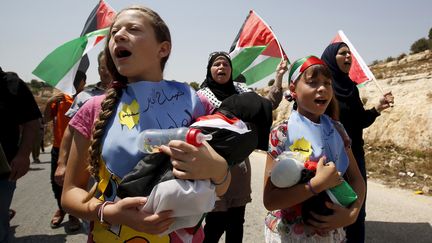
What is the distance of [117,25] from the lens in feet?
5.25

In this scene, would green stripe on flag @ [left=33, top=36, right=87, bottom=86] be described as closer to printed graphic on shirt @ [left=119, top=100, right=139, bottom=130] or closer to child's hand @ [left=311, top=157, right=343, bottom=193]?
printed graphic on shirt @ [left=119, top=100, right=139, bottom=130]

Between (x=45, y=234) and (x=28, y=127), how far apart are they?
6.24 feet

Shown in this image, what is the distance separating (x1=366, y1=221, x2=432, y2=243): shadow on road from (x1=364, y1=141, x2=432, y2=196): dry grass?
247 cm

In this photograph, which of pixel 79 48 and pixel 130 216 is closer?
pixel 130 216

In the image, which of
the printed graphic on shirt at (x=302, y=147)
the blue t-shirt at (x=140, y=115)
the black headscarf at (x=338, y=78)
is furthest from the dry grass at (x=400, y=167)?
the blue t-shirt at (x=140, y=115)

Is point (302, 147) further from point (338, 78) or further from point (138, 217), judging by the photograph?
point (338, 78)

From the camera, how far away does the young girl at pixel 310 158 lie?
1972mm

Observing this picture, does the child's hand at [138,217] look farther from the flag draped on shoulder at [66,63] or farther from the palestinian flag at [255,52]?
the palestinian flag at [255,52]

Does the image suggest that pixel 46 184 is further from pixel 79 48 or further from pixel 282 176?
pixel 282 176

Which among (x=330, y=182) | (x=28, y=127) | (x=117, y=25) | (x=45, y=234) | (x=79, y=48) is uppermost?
(x=117, y=25)

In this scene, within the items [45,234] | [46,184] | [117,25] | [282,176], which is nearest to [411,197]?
[282,176]

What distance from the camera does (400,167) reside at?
9.25 m

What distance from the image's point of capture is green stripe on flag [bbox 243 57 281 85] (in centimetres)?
470

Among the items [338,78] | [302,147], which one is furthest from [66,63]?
[338,78]
